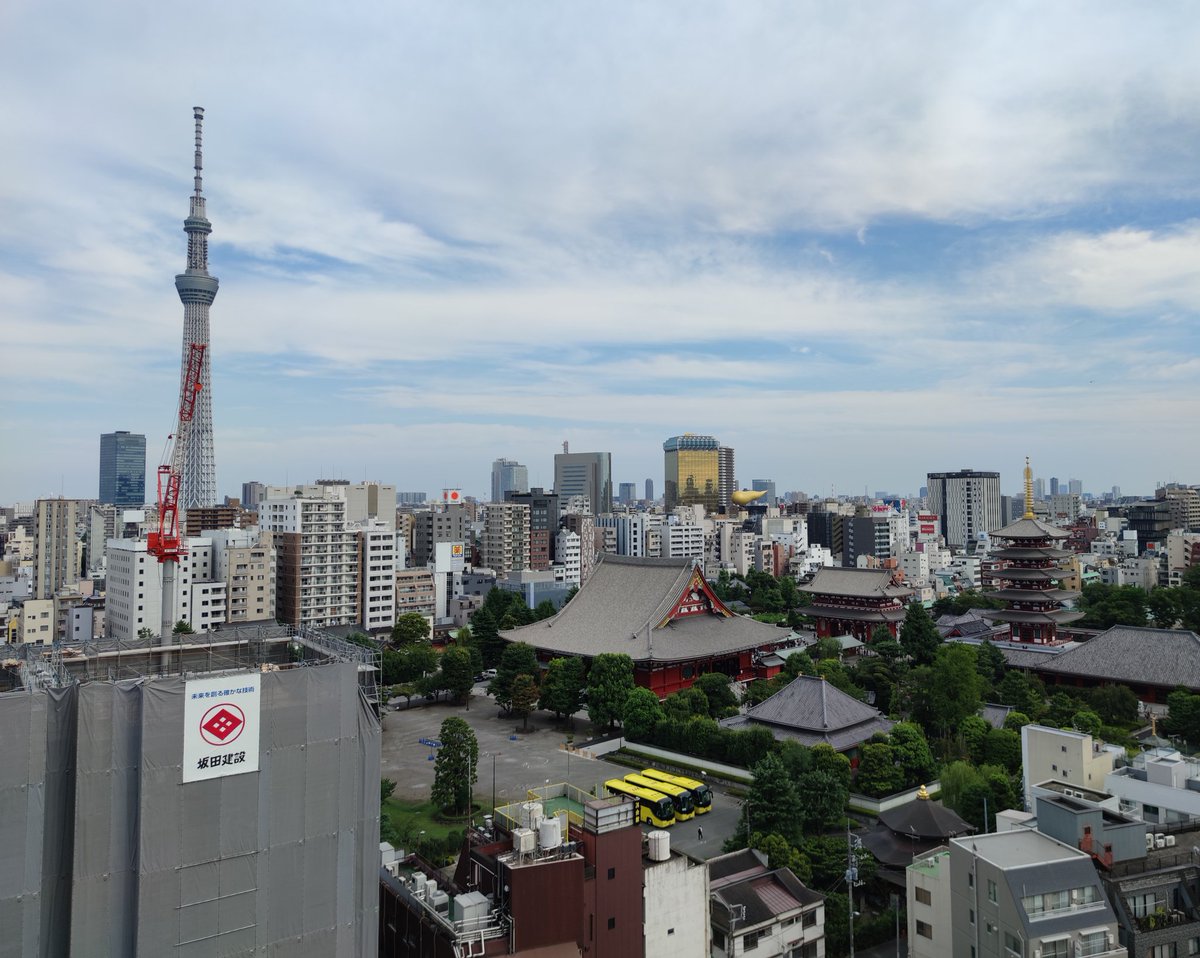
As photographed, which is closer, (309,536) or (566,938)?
(566,938)

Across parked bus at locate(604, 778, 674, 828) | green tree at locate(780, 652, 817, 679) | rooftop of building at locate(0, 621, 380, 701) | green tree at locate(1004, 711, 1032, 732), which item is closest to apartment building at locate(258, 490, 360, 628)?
green tree at locate(780, 652, 817, 679)

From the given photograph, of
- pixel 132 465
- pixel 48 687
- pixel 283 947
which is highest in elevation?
pixel 132 465

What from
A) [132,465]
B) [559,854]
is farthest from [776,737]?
[132,465]

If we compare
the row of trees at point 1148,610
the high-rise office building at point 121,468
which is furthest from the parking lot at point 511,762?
the high-rise office building at point 121,468

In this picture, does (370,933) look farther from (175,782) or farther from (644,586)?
(644,586)

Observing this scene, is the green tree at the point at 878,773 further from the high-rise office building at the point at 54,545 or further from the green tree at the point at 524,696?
the high-rise office building at the point at 54,545
